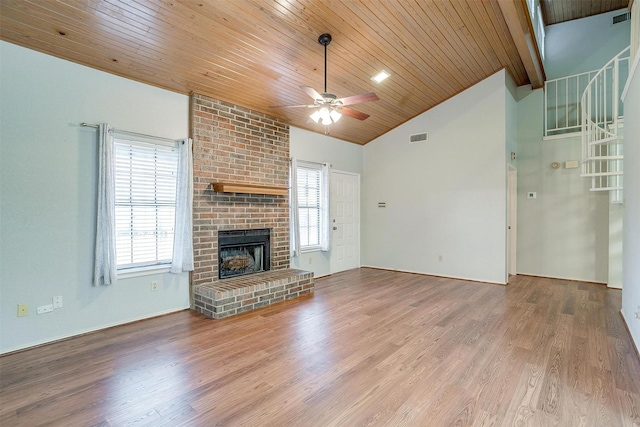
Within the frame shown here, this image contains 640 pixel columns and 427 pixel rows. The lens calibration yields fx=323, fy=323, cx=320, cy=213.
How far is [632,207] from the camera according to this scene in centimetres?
319

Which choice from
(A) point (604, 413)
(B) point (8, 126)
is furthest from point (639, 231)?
(B) point (8, 126)

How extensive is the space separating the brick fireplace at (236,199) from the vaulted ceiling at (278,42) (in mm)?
299

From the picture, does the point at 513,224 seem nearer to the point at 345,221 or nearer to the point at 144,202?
the point at 345,221

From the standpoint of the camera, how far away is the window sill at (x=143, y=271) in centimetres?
366

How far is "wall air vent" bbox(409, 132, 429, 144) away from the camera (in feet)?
21.0

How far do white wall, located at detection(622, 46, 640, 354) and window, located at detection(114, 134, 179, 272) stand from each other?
4878mm

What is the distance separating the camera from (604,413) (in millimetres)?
2070

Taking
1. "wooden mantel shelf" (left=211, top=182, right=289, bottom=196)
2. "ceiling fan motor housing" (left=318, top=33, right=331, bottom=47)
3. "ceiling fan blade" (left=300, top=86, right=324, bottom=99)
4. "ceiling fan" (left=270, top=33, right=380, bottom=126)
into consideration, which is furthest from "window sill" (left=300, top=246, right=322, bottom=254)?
"ceiling fan motor housing" (left=318, top=33, right=331, bottom=47)

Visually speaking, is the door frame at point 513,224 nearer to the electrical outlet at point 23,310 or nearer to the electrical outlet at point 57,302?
the electrical outlet at point 57,302

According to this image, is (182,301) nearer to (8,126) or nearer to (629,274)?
(8,126)

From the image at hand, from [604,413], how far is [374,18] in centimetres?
402

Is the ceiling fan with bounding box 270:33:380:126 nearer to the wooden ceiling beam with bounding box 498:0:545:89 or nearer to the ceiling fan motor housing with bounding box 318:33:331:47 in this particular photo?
the ceiling fan motor housing with bounding box 318:33:331:47

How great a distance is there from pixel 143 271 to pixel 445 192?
519 centimetres

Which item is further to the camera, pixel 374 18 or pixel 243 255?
pixel 243 255
